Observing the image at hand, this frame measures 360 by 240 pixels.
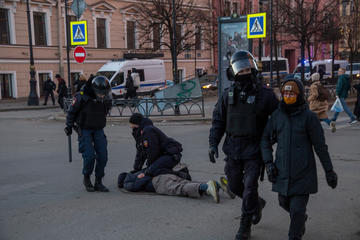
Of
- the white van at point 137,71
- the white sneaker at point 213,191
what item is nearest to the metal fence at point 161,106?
the white van at point 137,71

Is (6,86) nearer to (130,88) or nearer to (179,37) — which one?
(130,88)

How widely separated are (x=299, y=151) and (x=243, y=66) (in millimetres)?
982

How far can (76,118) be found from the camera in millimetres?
6438

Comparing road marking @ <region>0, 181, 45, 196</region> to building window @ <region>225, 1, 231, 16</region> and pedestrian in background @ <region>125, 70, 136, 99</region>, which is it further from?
building window @ <region>225, 1, 231, 16</region>

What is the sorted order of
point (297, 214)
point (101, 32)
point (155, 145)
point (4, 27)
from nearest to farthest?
point (297, 214), point (155, 145), point (4, 27), point (101, 32)

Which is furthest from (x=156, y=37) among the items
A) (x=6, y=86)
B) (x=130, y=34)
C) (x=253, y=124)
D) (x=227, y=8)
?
(x=253, y=124)

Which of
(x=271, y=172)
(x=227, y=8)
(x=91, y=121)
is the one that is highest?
(x=227, y=8)

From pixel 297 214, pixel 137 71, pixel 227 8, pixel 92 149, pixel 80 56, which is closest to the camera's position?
pixel 297 214

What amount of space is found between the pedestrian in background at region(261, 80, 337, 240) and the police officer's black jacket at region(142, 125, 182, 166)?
2.35 meters

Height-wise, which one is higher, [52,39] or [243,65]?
[52,39]

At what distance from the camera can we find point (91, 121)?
6301 mm

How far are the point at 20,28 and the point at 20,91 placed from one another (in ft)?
12.7

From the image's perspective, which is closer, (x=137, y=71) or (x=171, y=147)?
(x=171, y=147)

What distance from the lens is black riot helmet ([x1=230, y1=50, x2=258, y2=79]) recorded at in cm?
440
